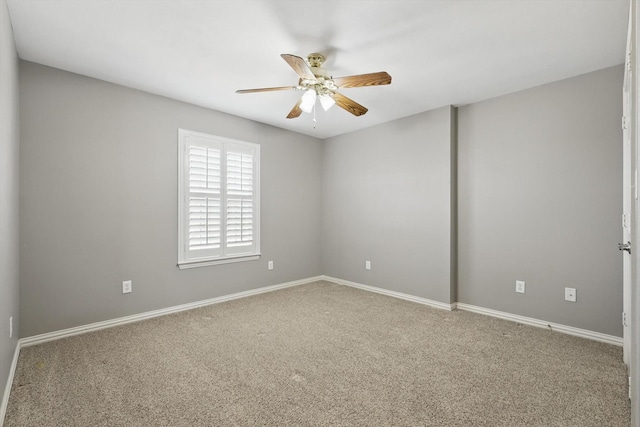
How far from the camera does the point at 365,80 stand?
2.29 m

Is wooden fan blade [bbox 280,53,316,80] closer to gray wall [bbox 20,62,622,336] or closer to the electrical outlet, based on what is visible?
gray wall [bbox 20,62,622,336]

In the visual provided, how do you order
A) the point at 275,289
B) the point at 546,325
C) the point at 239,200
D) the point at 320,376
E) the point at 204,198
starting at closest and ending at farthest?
the point at 320,376, the point at 546,325, the point at 204,198, the point at 239,200, the point at 275,289

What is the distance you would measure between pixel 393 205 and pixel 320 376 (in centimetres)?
265

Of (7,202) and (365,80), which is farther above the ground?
(365,80)

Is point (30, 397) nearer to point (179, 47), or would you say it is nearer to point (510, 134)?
point (179, 47)

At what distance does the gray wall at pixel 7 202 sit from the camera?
1787 millimetres

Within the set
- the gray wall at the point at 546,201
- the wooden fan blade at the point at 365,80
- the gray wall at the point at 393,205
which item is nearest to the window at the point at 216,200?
the gray wall at the point at 393,205

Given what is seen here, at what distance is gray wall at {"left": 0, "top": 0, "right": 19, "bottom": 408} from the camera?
5.86 ft

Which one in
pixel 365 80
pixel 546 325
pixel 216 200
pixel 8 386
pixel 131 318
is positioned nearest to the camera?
pixel 8 386

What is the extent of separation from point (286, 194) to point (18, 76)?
3.04 m

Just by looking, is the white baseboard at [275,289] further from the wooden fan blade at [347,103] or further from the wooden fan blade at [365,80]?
the wooden fan blade at [365,80]

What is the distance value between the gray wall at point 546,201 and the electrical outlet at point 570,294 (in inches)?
1.3

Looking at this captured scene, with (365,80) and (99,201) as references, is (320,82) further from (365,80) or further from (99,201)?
(99,201)

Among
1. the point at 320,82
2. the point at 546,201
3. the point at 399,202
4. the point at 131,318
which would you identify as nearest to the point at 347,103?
the point at 320,82
